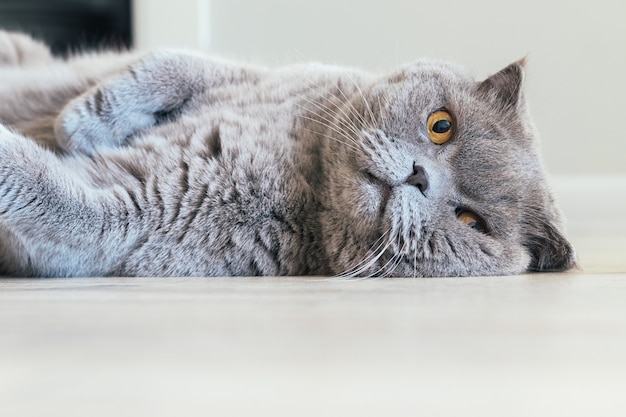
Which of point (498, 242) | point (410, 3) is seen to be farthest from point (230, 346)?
point (410, 3)

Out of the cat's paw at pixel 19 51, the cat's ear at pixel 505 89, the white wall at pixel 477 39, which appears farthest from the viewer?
the white wall at pixel 477 39

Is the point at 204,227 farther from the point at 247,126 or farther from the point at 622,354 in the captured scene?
the point at 622,354

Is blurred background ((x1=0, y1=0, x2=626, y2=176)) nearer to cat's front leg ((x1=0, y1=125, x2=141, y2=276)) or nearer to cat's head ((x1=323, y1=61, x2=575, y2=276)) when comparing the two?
cat's head ((x1=323, y1=61, x2=575, y2=276))

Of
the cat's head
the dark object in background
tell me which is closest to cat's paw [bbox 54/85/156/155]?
the cat's head

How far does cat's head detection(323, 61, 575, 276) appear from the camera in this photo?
46.8 inches

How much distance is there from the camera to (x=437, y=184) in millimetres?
1203

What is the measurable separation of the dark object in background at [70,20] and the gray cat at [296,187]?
5.75 ft

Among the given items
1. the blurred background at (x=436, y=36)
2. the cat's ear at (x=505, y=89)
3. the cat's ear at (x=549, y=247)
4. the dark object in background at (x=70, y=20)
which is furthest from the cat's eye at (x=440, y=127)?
Result: the dark object in background at (x=70, y=20)

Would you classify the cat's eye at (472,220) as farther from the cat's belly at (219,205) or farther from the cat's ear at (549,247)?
the cat's belly at (219,205)

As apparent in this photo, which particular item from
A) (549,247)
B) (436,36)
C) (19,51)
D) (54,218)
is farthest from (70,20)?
(549,247)

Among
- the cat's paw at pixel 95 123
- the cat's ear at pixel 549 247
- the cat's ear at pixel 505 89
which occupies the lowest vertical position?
the cat's ear at pixel 549 247

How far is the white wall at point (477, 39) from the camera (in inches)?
104

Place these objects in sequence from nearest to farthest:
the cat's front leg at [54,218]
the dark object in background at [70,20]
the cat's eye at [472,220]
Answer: the cat's front leg at [54,218] < the cat's eye at [472,220] < the dark object in background at [70,20]

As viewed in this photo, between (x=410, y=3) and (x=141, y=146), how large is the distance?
5.78ft
